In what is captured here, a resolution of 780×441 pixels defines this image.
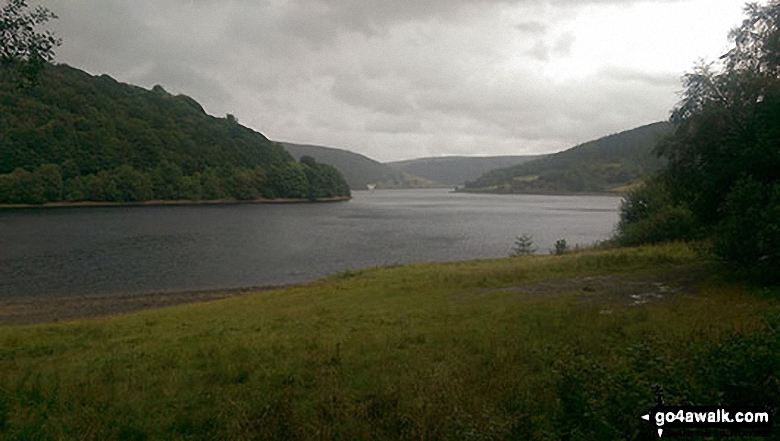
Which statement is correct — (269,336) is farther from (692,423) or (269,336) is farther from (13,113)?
(13,113)

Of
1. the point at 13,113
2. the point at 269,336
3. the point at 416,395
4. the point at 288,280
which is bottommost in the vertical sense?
the point at 288,280

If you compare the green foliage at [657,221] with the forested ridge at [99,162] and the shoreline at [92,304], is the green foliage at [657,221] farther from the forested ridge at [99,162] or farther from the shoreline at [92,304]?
the forested ridge at [99,162]

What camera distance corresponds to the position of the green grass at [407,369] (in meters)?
5.44

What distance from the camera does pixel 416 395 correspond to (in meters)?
7.46

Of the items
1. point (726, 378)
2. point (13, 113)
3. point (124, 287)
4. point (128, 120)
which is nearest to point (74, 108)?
point (128, 120)

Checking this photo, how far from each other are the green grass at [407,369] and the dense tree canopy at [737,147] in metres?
2.10

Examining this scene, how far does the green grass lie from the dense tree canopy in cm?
210

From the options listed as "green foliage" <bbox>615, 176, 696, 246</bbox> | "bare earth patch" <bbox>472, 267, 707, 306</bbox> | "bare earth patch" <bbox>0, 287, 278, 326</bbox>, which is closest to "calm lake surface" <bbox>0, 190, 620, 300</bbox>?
"bare earth patch" <bbox>0, 287, 278, 326</bbox>

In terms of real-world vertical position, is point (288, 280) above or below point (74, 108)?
below

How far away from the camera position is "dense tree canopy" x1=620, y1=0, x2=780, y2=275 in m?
16.3

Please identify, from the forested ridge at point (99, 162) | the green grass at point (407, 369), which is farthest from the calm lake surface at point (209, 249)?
the forested ridge at point (99, 162)

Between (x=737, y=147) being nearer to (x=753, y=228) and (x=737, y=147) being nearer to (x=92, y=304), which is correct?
(x=753, y=228)

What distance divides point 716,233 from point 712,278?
2.03 metres

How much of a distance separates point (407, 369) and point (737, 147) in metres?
16.9
